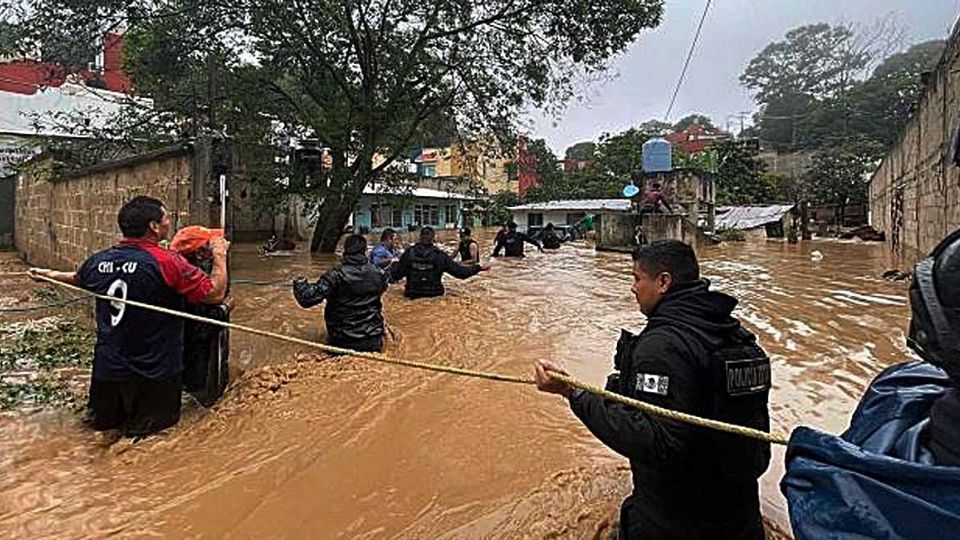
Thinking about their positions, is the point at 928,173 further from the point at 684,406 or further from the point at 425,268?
the point at 684,406

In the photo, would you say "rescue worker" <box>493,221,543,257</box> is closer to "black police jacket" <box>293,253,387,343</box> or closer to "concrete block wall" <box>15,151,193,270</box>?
"concrete block wall" <box>15,151,193,270</box>

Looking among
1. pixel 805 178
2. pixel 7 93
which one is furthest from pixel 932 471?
pixel 805 178

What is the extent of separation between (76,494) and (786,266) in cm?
1498

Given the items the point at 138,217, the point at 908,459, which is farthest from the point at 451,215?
the point at 908,459

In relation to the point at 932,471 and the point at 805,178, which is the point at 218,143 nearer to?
the point at 932,471

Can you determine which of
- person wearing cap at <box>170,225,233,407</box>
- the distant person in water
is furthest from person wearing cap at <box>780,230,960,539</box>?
the distant person in water

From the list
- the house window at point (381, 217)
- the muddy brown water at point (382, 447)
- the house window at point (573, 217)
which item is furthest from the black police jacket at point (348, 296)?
the house window at point (573, 217)

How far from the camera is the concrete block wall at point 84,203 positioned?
20.6 feet

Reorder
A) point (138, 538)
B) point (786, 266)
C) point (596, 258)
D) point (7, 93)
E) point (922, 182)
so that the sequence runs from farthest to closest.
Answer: point (7, 93), point (596, 258), point (786, 266), point (922, 182), point (138, 538)

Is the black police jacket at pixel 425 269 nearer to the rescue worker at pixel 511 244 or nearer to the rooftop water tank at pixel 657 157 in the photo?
the rescue worker at pixel 511 244

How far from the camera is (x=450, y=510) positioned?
333cm

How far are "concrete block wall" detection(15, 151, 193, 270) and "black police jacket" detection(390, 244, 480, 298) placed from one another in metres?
3.43

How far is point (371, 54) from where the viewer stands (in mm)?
14898

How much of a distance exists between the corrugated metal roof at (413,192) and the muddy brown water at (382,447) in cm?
965
